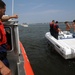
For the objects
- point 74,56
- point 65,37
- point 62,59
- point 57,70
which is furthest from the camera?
point 65,37

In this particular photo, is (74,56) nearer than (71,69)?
No

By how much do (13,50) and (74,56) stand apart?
576cm

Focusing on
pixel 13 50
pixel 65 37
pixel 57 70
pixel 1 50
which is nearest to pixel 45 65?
pixel 57 70

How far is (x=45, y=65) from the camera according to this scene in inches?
353

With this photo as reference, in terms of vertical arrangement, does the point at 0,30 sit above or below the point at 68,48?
above

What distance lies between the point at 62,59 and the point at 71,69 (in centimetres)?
152

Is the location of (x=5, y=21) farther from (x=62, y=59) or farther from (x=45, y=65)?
(x=62, y=59)

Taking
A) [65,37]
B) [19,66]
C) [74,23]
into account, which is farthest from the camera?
[74,23]

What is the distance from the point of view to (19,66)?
11.3ft

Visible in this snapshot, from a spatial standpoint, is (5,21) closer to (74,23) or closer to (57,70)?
(57,70)

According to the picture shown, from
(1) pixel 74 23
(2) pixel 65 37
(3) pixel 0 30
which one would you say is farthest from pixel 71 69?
(1) pixel 74 23

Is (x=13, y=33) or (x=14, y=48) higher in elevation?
(x=13, y=33)

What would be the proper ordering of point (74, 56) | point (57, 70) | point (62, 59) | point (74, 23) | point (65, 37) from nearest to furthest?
1. point (57, 70)
2. point (74, 56)
3. point (62, 59)
4. point (65, 37)
5. point (74, 23)


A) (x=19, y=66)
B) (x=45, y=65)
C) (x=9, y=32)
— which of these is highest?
(x=9, y=32)
